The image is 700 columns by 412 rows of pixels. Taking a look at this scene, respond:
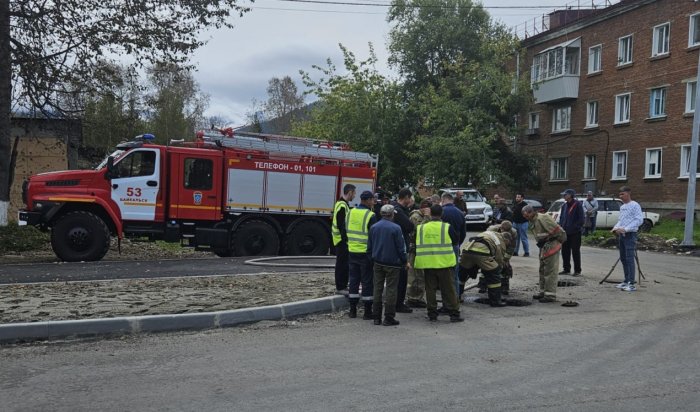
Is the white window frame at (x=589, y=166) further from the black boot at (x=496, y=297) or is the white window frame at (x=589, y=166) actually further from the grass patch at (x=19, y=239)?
the grass patch at (x=19, y=239)

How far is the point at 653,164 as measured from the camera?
29469 millimetres

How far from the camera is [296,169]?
15539mm

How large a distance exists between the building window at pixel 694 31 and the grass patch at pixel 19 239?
27387mm

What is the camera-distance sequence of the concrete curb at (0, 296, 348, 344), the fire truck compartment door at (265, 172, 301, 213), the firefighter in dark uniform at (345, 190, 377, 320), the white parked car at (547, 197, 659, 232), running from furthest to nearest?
the white parked car at (547, 197, 659, 232) → the fire truck compartment door at (265, 172, 301, 213) → the firefighter in dark uniform at (345, 190, 377, 320) → the concrete curb at (0, 296, 348, 344)

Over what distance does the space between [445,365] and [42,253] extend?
12.4 m

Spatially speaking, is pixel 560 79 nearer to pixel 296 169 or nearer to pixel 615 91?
pixel 615 91

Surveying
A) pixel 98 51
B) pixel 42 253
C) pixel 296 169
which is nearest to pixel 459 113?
pixel 296 169

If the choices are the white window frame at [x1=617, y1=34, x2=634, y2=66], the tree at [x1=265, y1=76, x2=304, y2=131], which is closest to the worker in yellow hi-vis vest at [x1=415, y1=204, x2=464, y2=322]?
the white window frame at [x1=617, y1=34, x2=634, y2=66]

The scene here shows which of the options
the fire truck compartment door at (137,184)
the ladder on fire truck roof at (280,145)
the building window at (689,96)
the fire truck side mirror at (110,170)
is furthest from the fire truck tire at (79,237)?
the building window at (689,96)

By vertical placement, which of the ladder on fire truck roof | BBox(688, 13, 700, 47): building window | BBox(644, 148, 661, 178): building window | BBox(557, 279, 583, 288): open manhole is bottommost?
BBox(557, 279, 583, 288): open manhole

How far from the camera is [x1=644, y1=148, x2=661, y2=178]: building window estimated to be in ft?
95.7

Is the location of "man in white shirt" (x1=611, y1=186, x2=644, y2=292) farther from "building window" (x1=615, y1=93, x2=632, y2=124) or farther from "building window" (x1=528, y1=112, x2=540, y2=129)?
"building window" (x1=528, y1=112, x2=540, y2=129)

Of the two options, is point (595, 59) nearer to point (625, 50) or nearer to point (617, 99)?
point (625, 50)

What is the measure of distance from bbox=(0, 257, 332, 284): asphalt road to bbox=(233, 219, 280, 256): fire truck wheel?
104 cm
